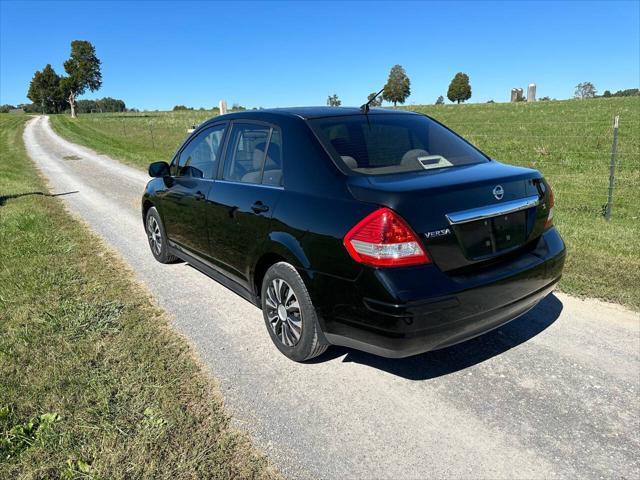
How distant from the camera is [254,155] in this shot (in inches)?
145

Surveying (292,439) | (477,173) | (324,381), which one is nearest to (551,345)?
(477,173)

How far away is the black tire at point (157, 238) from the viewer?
5.43 meters

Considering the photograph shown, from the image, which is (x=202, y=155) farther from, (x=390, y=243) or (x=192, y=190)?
(x=390, y=243)

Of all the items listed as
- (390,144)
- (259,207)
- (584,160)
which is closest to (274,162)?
(259,207)

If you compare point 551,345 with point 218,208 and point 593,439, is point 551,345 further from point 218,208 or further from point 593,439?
point 218,208

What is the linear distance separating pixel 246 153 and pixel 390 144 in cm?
122

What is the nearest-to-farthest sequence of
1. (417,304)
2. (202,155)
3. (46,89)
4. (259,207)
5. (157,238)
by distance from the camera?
(417,304)
(259,207)
(202,155)
(157,238)
(46,89)

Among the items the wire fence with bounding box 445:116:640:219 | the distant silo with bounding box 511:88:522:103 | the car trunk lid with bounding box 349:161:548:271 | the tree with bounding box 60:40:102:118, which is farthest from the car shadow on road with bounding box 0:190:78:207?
the tree with bounding box 60:40:102:118

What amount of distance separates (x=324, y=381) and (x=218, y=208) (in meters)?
1.74

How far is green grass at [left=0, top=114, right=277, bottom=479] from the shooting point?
7.70 ft

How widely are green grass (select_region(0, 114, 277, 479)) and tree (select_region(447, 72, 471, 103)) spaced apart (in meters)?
98.8

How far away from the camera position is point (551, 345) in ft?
11.2

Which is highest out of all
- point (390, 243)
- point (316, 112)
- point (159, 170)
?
point (316, 112)

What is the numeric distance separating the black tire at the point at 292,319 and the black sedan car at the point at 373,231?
0.01m
